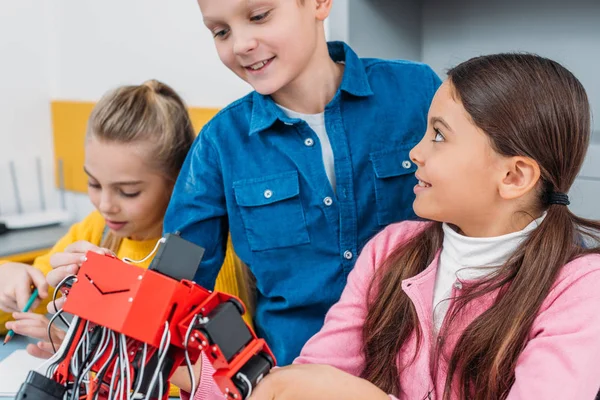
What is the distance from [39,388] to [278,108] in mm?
581

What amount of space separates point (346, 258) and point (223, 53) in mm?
352

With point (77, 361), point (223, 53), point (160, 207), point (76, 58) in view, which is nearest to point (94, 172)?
point (160, 207)

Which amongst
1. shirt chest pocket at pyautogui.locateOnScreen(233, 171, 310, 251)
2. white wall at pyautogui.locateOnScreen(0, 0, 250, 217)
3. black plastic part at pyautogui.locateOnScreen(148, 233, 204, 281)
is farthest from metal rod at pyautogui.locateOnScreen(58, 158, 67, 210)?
black plastic part at pyautogui.locateOnScreen(148, 233, 204, 281)

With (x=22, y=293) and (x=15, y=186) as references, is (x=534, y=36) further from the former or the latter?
(x=15, y=186)

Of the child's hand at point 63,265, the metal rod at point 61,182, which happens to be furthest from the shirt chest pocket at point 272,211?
the metal rod at point 61,182

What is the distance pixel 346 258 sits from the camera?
3.46 feet

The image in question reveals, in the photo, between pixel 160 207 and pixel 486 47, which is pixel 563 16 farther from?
pixel 160 207

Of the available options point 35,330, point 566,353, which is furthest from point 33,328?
point 566,353

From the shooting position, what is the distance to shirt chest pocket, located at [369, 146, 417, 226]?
3.51ft

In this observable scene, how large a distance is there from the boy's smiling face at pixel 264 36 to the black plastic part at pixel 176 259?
0.40 meters

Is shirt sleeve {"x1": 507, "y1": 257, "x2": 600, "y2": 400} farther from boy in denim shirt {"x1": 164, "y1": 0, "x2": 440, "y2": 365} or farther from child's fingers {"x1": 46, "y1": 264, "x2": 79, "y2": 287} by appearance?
child's fingers {"x1": 46, "y1": 264, "x2": 79, "y2": 287}

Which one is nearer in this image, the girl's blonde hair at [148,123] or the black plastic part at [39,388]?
the black plastic part at [39,388]

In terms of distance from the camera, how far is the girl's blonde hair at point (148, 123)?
125cm

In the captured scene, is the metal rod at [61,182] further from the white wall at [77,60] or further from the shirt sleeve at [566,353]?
the shirt sleeve at [566,353]
